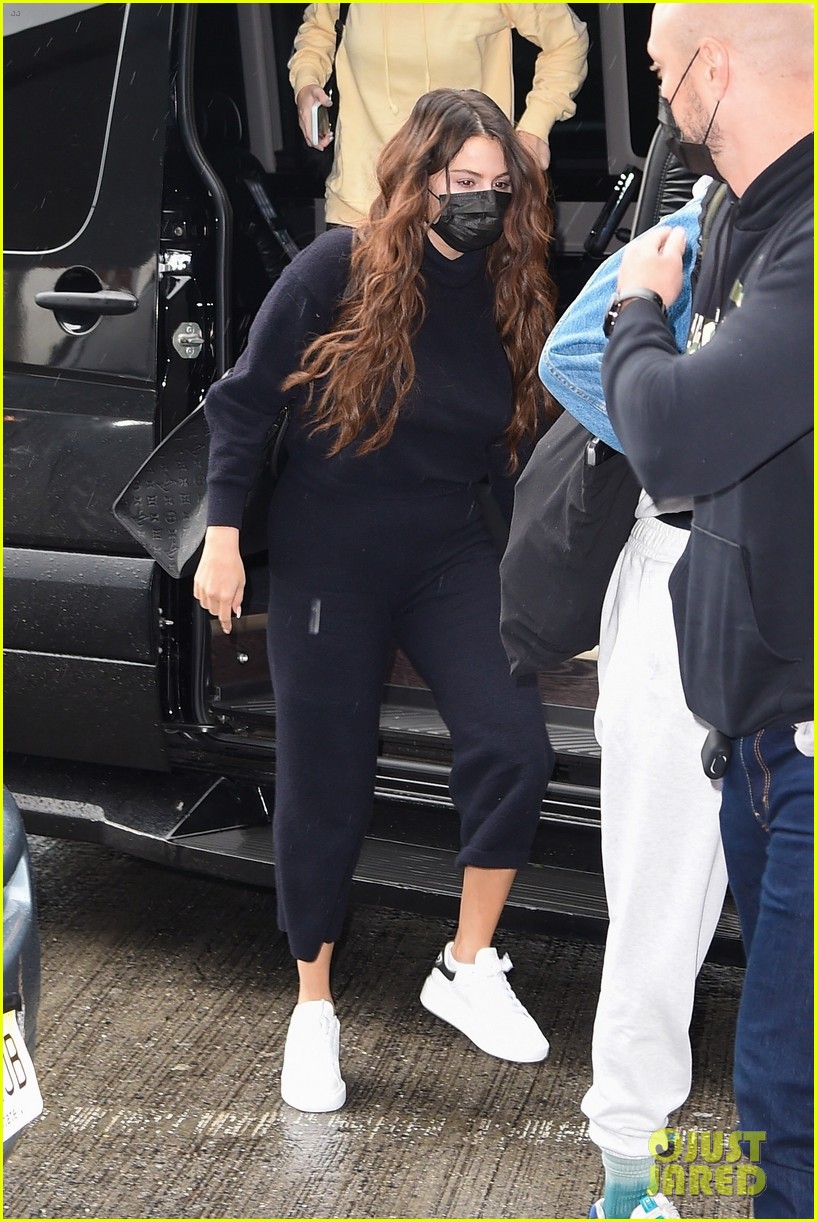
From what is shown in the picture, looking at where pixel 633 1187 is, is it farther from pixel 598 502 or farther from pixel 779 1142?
pixel 598 502

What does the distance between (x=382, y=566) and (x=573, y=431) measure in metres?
0.71

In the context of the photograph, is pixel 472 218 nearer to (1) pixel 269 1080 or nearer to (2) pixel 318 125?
(2) pixel 318 125

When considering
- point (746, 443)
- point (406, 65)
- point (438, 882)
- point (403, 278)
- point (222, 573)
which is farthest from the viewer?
point (406, 65)

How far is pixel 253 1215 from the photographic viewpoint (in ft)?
8.07

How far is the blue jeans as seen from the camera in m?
1.72

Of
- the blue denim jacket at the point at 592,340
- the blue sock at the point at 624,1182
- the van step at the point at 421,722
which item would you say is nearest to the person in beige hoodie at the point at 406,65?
the van step at the point at 421,722

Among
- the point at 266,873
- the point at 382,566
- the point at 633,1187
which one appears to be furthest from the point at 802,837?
the point at 266,873

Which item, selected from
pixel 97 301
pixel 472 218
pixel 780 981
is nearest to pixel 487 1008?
pixel 780 981

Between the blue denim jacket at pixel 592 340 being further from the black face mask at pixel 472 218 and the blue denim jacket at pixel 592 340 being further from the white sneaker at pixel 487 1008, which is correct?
the white sneaker at pixel 487 1008

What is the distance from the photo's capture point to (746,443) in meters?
1.61

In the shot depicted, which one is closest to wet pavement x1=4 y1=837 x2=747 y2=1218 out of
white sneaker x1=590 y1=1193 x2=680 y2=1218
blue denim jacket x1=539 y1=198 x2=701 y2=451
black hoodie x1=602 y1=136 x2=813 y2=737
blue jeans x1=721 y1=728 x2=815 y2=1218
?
white sneaker x1=590 y1=1193 x2=680 y2=1218

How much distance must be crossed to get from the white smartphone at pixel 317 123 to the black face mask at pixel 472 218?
2.82 ft

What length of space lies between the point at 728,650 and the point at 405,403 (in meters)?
1.08

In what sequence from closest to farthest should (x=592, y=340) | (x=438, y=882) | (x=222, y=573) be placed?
1. (x=592, y=340)
2. (x=222, y=573)
3. (x=438, y=882)
